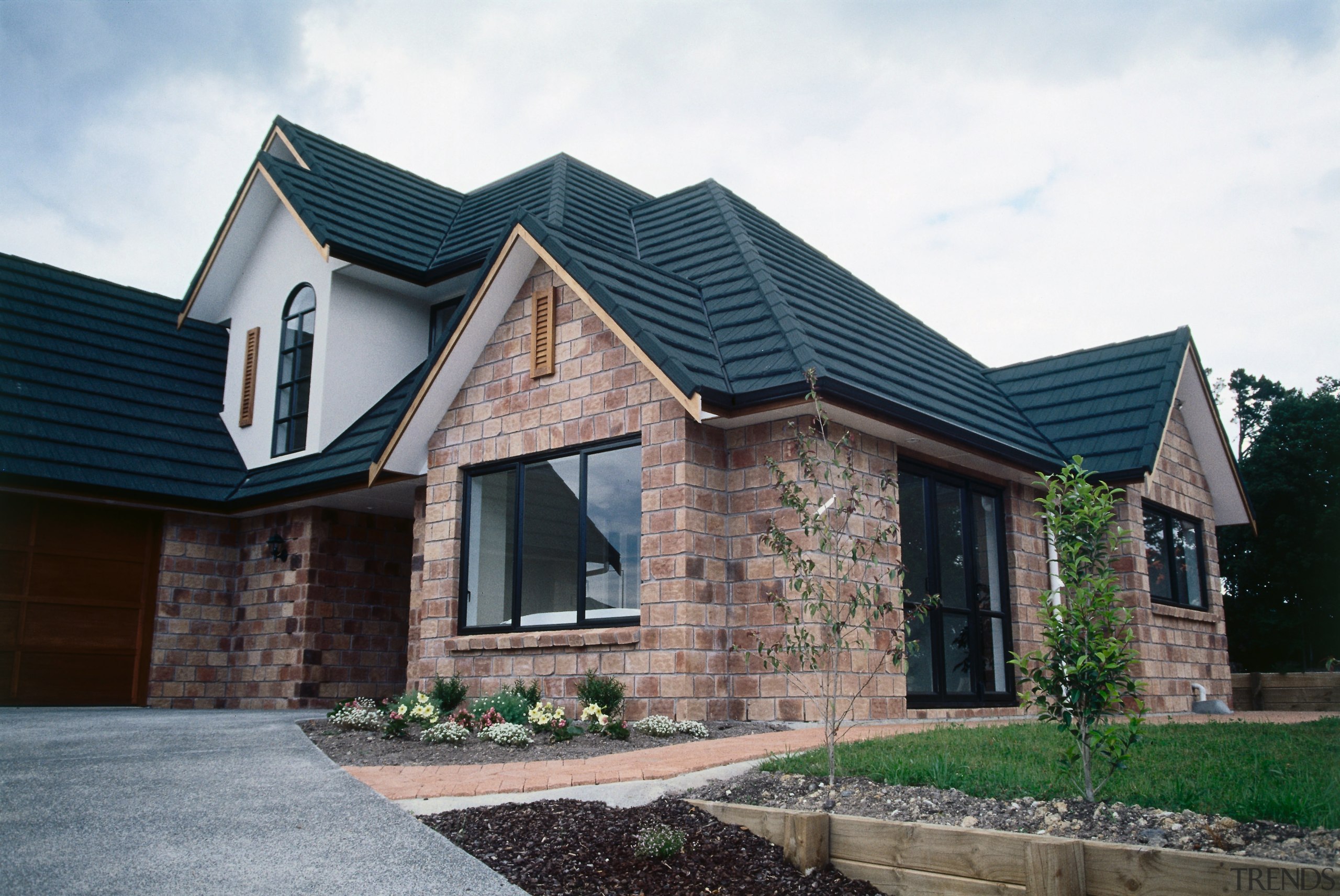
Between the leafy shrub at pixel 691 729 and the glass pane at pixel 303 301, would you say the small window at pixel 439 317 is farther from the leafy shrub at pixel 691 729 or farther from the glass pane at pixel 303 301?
the leafy shrub at pixel 691 729

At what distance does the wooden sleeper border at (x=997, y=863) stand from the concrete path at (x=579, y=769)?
3.47 feet

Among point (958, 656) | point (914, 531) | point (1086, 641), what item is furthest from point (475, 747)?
point (958, 656)

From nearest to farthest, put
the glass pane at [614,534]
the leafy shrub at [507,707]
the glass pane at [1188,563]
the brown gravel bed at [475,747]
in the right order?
1. the brown gravel bed at [475,747]
2. the leafy shrub at [507,707]
3. the glass pane at [614,534]
4. the glass pane at [1188,563]

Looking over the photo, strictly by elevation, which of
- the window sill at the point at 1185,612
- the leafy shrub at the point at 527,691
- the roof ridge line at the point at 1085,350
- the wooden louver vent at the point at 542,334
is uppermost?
the roof ridge line at the point at 1085,350

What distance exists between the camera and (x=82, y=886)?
12.9ft

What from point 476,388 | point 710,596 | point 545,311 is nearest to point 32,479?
point 476,388

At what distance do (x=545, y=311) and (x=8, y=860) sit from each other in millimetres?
6762

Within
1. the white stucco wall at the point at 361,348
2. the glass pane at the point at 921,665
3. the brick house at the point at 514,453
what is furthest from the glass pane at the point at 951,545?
the white stucco wall at the point at 361,348

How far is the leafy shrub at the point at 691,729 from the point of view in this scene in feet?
25.2

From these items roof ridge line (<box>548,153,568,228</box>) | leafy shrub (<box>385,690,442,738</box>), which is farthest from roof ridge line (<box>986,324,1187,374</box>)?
leafy shrub (<box>385,690,442,738</box>)

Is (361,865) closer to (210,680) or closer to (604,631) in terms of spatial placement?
(604,631)

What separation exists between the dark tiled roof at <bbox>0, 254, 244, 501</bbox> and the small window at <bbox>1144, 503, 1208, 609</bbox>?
12.1m

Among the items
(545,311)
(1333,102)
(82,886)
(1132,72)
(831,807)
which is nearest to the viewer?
(82,886)

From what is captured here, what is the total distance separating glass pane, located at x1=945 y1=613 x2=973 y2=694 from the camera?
10.4 meters
